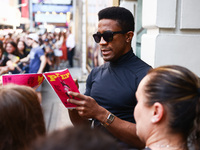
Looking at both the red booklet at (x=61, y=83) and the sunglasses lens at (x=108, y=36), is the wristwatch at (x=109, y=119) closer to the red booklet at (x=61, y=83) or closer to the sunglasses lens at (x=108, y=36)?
the red booklet at (x=61, y=83)

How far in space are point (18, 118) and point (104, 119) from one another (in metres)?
0.90

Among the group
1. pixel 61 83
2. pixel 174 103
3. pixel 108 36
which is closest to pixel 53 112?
pixel 108 36

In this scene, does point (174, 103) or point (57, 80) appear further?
point (57, 80)

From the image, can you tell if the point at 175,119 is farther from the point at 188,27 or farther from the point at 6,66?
the point at 6,66

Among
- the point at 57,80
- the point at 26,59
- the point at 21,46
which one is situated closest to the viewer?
the point at 57,80

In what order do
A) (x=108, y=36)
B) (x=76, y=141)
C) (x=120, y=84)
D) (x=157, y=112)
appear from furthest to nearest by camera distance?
(x=108, y=36)
(x=120, y=84)
(x=157, y=112)
(x=76, y=141)

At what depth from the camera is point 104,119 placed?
2.24 m

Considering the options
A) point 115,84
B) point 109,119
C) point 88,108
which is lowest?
point 109,119

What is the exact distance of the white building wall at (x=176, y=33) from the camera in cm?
333

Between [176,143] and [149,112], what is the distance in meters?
0.22

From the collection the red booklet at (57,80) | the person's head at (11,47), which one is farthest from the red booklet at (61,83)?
the person's head at (11,47)

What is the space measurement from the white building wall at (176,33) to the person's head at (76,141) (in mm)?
2575

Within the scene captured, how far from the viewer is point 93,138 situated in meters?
0.90

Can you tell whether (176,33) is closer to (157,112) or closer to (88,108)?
(88,108)
